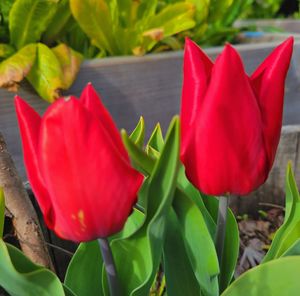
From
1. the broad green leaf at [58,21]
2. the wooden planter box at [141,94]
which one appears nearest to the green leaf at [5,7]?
the broad green leaf at [58,21]

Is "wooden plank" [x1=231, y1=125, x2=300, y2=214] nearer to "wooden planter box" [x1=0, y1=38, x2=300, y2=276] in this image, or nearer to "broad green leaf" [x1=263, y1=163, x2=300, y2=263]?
"wooden planter box" [x1=0, y1=38, x2=300, y2=276]

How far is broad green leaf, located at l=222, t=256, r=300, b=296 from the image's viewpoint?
462mm

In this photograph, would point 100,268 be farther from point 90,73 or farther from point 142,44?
point 142,44

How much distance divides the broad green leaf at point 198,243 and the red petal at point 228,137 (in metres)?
0.03

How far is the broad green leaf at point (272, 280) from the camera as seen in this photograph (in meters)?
0.46

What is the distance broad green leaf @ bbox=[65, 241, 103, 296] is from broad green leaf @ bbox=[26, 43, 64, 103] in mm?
663

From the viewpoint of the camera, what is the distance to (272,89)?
444 mm

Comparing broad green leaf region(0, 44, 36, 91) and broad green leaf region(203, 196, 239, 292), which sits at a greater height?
broad green leaf region(203, 196, 239, 292)

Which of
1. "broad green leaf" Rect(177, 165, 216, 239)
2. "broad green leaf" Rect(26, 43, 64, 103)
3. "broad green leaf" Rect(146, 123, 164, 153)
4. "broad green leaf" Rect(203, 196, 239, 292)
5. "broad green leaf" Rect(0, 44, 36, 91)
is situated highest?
"broad green leaf" Rect(146, 123, 164, 153)

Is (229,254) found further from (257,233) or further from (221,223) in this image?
(257,233)

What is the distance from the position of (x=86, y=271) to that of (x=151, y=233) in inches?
7.5

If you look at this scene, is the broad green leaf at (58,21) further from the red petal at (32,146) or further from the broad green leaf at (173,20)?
the red petal at (32,146)

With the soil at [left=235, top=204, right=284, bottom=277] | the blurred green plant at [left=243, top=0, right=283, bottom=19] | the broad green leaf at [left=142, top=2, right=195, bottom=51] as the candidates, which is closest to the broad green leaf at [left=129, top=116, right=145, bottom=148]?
the soil at [left=235, top=204, right=284, bottom=277]

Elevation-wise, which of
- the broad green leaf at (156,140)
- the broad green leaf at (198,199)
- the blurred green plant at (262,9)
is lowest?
the blurred green plant at (262,9)
